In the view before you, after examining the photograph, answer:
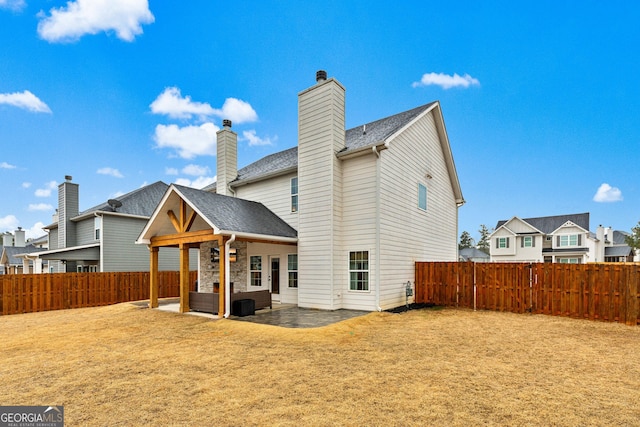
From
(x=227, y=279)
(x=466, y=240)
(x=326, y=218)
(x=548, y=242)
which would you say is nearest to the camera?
(x=227, y=279)

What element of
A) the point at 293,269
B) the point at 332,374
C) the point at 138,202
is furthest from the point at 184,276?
the point at 138,202

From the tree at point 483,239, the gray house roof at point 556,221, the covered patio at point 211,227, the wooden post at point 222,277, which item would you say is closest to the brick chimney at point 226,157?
the covered patio at point 211,227

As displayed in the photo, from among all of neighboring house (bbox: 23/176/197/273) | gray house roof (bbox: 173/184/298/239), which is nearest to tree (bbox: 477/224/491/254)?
neighboring house (bbox: 23/176/197/273)

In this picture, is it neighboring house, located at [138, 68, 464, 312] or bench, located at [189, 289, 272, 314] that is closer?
bench, located at [189, 289, 272, 314]

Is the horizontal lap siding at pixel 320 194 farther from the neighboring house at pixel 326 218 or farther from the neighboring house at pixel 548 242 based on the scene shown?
the neighboring house at pixel 548 242

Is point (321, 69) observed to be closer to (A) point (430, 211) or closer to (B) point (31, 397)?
(A) point (430, 211)

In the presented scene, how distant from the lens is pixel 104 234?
1830 cm

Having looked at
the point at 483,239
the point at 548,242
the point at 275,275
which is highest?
the point at 275,275

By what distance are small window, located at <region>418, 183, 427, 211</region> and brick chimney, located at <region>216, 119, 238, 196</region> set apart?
9.25m

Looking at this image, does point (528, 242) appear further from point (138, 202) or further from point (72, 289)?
point (72, 289)

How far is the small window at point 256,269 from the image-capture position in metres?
14.1

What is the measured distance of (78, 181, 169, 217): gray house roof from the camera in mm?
19509

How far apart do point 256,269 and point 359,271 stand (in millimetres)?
5234

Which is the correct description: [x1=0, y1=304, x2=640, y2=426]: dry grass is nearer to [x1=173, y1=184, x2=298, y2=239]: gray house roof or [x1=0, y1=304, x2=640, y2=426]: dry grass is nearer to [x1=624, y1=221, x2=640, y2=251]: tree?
[x1=173, y1=184, x2=298, y2=239]: gray house roof
